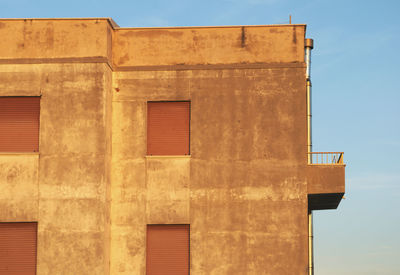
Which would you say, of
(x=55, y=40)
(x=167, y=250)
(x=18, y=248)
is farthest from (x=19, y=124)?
(x=167, y=250)

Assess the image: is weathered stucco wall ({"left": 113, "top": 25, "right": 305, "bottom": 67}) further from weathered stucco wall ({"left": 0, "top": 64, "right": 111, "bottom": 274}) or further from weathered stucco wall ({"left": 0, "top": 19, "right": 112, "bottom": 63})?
weathered stucco wall ({"left": 0, "top": 64, "right": 111, "bottom": 274})

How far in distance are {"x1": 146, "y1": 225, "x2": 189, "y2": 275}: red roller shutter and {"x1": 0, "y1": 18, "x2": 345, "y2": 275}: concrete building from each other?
51mm

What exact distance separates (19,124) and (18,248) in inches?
178

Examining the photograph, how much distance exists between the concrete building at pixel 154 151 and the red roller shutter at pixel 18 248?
1.5 inches

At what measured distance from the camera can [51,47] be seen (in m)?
24.4

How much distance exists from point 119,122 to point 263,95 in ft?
18.0

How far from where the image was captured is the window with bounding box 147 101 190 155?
24.7 metres

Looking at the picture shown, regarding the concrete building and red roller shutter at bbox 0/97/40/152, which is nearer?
the concrete building

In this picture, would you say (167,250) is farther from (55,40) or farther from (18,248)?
(55,40)

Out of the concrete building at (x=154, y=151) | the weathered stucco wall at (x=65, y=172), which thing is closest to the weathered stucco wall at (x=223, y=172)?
the concrete building at (x=154, y=151)

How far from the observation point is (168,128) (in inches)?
979

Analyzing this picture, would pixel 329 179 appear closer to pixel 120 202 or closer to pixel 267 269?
pixel 267 269

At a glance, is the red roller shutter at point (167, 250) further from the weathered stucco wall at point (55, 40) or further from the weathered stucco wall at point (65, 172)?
the weathered stucco wall at point (55, 40)

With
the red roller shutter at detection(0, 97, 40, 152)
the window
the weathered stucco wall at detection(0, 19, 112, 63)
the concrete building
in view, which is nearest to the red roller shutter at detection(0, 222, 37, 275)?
the concrete building
